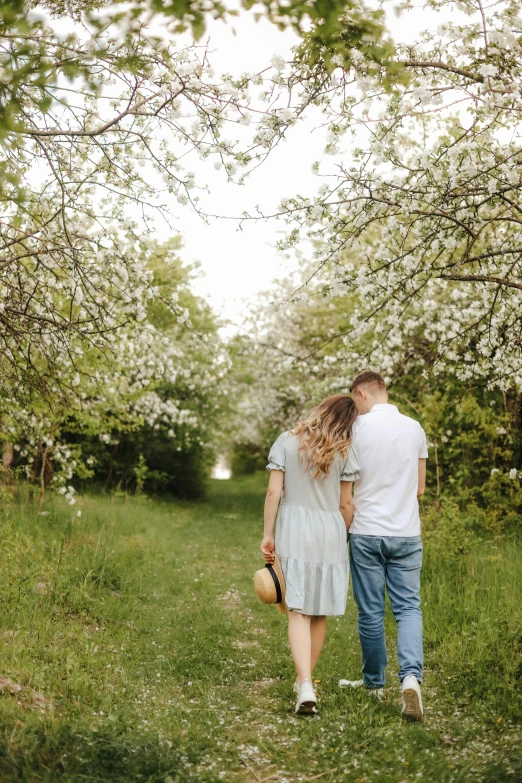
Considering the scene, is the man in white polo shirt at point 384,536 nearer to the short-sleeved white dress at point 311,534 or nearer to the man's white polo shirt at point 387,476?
the man's white polo shirt at point 387,476

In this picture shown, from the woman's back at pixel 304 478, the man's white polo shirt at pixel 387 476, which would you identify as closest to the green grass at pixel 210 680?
the man's white polo shirt at pixel 387 476

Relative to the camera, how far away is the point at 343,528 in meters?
4.82

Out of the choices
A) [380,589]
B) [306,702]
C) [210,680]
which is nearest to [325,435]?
[380,589]

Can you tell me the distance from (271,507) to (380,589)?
902 millimetres

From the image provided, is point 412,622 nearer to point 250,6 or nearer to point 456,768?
point 456,768

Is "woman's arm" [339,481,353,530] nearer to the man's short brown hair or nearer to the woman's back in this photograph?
the woman's back

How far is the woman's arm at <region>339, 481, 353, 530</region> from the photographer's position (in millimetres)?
4875

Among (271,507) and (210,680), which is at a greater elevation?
(271,507)

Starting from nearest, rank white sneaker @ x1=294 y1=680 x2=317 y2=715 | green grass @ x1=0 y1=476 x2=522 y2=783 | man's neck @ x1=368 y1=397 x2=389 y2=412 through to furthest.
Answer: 1. green grass @ x1=0 y1=476 x2=522 y2=783
2. white sneaker @ x1=294 y1=680 x2=317 y2=715
3. man's neck @ x1=368 y1=397 x2=389 y2=412

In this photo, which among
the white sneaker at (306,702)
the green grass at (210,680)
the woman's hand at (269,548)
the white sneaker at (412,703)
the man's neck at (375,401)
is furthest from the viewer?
the man's neck at (375,401)

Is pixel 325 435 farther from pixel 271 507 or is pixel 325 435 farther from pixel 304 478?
pixel 271 507

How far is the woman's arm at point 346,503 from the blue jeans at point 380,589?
17 centimetres

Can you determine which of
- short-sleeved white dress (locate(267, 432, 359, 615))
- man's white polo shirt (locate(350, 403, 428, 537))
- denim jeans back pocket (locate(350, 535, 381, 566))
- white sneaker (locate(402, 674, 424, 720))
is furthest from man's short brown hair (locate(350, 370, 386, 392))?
white sneaker (locate(402, 674, 424, 720))

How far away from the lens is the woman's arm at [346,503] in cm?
488
